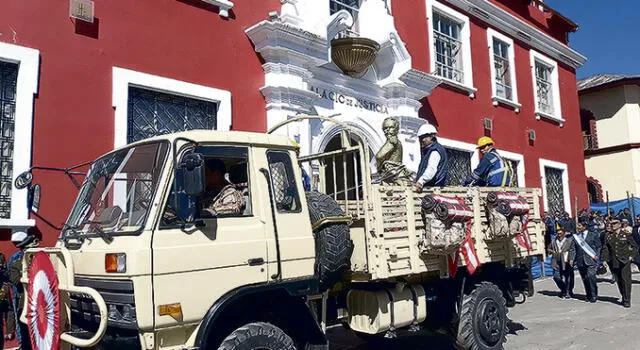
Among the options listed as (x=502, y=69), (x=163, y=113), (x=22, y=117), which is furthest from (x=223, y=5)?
(x=502, y=69)

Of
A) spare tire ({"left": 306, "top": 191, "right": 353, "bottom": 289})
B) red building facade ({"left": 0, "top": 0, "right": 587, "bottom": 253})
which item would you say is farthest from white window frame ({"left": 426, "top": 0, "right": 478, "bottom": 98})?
spare tire ({"left": 306, "top": 191, "right": 353, "bottom": 289})

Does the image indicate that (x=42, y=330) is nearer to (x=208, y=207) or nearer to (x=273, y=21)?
(x=208, y=207)

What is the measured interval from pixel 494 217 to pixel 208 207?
11.1 feet

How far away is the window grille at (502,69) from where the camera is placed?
47.5 feet

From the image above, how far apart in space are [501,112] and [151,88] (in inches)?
388

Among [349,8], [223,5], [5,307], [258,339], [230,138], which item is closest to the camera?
[258,339]

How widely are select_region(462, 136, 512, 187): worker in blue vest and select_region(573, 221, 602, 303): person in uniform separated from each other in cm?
450

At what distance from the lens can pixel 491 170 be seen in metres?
6.95

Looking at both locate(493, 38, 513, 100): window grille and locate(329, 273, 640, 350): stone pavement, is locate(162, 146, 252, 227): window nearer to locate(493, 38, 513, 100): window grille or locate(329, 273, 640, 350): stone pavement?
locate(329, 273, 640, 350): stone pavement

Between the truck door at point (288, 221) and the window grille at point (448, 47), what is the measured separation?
857 centimetres

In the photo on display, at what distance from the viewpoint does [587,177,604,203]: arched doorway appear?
73.5 ft

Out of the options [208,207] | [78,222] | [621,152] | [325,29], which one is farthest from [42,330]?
[621,152]

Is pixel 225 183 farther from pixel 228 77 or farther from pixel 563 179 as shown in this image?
pixel 563 179

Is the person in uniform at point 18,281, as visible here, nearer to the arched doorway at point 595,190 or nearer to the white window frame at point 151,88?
the white window frame at point 151,88
